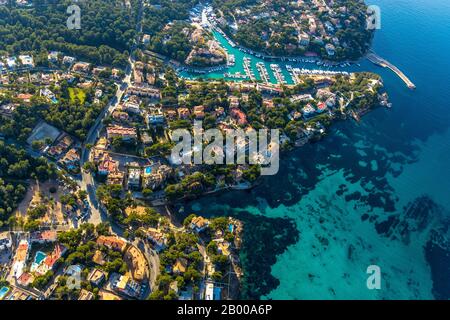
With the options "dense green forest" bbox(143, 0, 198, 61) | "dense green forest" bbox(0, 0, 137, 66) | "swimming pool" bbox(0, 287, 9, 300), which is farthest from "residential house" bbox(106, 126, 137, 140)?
"swimming pool" bbox(0, 287, 9, 300)

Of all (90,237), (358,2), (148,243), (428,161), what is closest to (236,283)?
(148,243)

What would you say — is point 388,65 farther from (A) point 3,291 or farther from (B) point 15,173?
(A) point 3,291

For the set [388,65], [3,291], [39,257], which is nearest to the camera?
[3,291]

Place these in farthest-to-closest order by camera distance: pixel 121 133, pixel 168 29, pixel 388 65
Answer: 1. pixel 388 65
2. pixel 168 29
3. pixel 121 133

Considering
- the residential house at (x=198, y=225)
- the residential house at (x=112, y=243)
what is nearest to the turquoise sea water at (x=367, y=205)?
the residential house at (x=198, y=225)

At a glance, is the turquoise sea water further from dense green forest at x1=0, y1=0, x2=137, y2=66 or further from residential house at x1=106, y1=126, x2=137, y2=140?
dense green forest at x1=0, y1=0, x2=137, y2=66

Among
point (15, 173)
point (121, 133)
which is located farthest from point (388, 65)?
point (15, 173)
